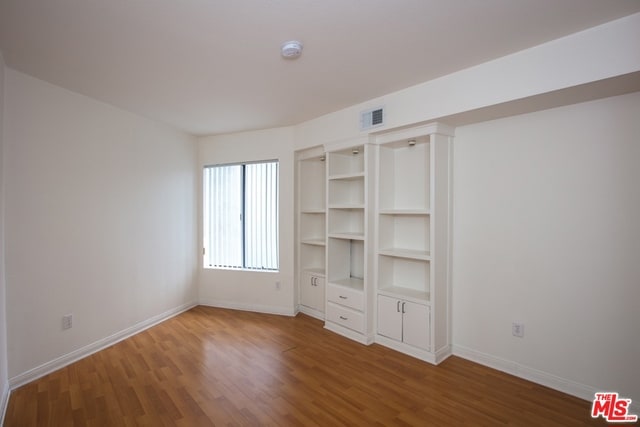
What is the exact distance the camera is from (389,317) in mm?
3236

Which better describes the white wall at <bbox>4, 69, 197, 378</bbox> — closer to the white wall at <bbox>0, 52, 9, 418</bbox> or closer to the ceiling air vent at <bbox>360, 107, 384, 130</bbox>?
A: the white wall at <bbox>0, 52, 9, 418</bbox>

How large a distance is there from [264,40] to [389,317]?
279cm

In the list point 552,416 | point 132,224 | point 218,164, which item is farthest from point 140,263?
point 552,416

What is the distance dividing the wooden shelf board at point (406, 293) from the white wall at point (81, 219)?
2891mm

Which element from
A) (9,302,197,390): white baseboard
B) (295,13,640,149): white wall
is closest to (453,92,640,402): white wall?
(295,13,640,149): white wall

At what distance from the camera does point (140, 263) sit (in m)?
3.71

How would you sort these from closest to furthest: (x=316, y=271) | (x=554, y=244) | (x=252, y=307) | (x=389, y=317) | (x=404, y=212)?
(x=554, y=244) < (x=404, y=212) < (x=389, y=317) < (x=316, y=271) < (x=252, y=307)

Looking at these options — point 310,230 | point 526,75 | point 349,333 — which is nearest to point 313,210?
point 310,230

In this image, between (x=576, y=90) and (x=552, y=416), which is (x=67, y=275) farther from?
(x=576, y=90)

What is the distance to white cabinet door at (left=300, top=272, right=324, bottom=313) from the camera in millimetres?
4094

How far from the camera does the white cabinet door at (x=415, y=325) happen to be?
292cm

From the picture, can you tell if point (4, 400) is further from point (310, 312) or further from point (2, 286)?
point (310, 312)

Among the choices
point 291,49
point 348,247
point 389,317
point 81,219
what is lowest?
point 389,317

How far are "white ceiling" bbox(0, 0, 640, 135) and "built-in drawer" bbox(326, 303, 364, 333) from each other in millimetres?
2361
